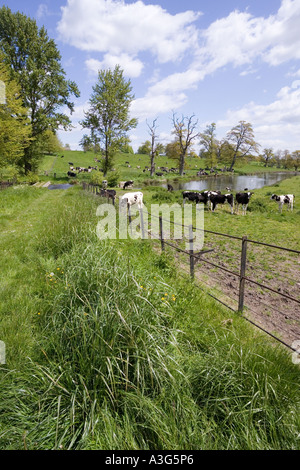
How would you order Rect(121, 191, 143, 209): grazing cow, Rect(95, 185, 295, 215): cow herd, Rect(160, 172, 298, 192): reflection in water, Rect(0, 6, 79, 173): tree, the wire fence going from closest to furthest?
1. the wire fence
2. Rect(121, 191, 143, 209): grazing cow
3. Rect(95, 185, 295, 215): cow herd
4. Rect(0, 6, 79, 173): tree
5. Rect(160, 172, 298, 192): reflection in water

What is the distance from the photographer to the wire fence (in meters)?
3.91

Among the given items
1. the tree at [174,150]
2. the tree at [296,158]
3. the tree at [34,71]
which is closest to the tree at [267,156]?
the tree at [296,158]

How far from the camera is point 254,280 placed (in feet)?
18.5

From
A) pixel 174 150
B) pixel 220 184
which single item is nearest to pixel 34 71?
pixel 220 184

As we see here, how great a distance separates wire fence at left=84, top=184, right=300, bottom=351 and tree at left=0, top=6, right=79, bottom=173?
85.0 feet

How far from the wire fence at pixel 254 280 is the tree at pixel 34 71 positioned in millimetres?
25905

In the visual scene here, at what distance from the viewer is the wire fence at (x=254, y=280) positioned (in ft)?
12.8

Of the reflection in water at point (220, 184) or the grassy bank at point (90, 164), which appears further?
the grassy bank at point (90, 164)

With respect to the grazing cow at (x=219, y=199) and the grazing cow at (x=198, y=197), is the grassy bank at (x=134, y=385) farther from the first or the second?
the grazing cow at (x=198, y=197)

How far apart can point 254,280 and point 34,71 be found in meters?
30.7

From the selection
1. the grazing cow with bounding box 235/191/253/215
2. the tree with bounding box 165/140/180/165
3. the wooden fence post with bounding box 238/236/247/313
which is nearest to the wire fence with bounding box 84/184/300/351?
the wooden fence post with bounding box 238/236/247/313

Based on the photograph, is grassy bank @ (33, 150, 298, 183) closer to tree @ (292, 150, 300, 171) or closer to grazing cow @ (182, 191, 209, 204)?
grazing cow @ (182, 191, 209, 204)
